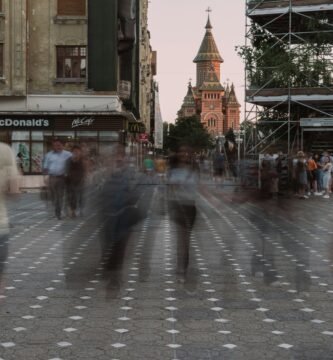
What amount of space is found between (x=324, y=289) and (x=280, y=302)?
96cm

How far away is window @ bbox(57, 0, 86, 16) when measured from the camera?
111 feet

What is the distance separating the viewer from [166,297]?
7461mm

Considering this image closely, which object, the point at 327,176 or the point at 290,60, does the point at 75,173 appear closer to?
the point at 327,176

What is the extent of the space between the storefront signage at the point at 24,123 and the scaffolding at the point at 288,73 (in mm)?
10764

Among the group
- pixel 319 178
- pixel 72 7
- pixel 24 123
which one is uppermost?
pixel 72 7

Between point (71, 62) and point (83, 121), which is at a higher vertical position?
point (71, 62)

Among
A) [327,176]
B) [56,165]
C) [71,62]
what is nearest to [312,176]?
[327,176]

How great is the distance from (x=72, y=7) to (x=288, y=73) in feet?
37.7

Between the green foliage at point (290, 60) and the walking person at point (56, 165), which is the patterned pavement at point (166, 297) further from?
the green foliage at point (290, 60)

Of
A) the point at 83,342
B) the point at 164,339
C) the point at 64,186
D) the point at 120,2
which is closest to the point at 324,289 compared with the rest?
the point at 164,339

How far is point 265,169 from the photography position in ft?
46.5

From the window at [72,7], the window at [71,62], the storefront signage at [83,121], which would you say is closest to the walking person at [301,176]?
the storefront signage at [83,121]

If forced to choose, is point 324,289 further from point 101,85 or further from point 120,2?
point 120,2

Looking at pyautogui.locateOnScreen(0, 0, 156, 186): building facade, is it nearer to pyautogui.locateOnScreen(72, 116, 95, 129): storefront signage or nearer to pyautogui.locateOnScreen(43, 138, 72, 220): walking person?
pyautogui.locateOnScreen(72, 116, 95, 129): storefront signage
